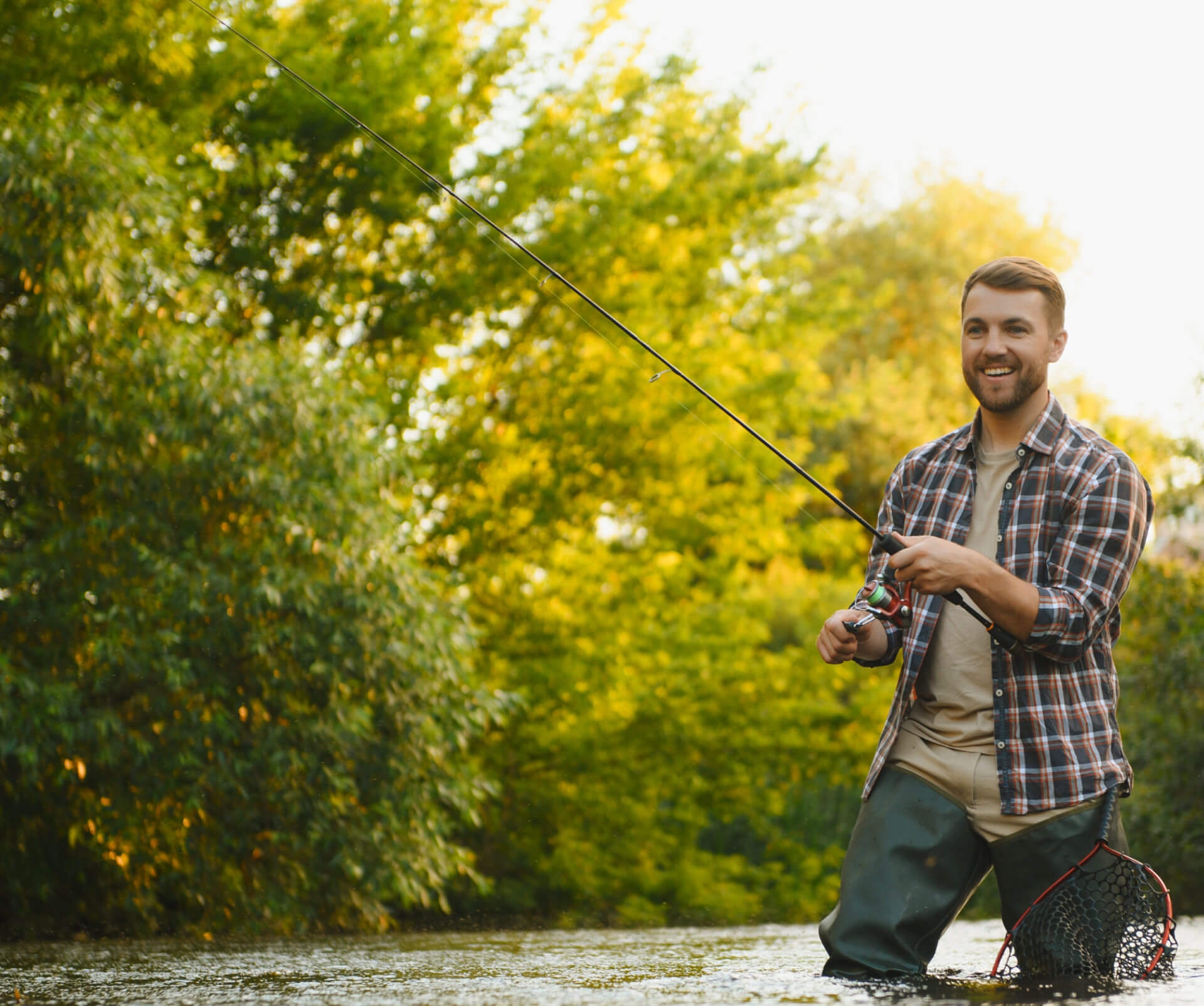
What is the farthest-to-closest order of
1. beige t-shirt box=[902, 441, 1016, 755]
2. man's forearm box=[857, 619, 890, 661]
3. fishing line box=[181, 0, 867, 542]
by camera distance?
fishing line box=[181, 0, 867, 542], man's forearm box=[857, 619, 890, 661], beige t-shirt box=[902, 441, 1016, 755]

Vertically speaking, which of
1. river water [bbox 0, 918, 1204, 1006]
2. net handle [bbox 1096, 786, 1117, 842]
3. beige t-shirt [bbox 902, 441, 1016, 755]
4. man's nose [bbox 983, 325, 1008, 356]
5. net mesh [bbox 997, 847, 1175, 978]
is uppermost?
man's nose [bbox 983, 325, 1008, 356]

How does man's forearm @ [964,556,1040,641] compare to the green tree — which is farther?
the green tree

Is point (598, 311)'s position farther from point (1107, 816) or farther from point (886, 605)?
point (1107, 816)

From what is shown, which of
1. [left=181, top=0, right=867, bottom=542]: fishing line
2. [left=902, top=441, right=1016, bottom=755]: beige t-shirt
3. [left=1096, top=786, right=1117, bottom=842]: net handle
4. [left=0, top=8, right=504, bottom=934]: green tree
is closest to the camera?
[left=1096, top=786, right=1117, bottom=842]: net handle

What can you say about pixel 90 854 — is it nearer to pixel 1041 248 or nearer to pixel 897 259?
pixel 897 259

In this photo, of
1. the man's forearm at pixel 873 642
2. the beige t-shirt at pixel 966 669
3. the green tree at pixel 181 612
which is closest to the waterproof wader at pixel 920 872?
the beige t-shirt at pixel 966 669

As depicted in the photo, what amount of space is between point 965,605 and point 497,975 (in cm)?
133

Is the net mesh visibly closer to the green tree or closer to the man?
the man

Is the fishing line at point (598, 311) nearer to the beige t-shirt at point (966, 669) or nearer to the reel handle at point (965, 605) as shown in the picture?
the reel handle at point (965, 605)

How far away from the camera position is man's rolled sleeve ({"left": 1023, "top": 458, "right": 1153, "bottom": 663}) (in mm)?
2750

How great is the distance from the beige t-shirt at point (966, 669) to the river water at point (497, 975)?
0.50m

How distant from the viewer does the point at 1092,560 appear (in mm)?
2818

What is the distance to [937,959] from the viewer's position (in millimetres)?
3740

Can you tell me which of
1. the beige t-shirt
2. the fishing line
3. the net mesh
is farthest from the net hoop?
the fishing line
